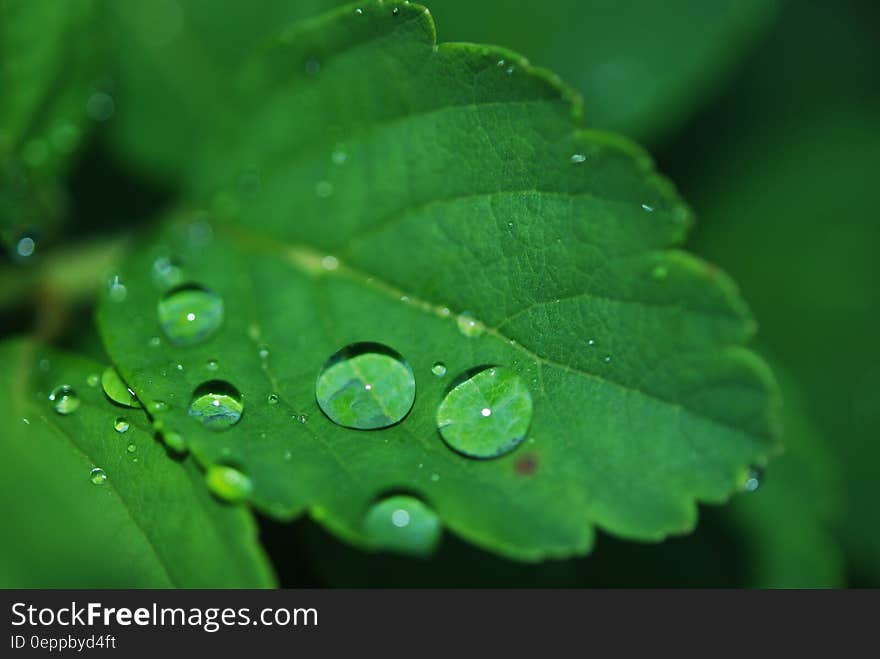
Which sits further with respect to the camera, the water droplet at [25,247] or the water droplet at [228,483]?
the water droplet at [25,247]

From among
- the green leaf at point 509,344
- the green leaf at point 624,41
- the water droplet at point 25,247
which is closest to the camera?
the green leaf at point 509,344

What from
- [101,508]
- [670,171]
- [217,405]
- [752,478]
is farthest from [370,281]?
[670,171]

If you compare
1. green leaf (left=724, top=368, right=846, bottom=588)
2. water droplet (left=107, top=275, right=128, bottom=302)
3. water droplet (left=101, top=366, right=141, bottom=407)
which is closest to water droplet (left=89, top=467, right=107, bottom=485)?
water droplet (left=101, top=366, right=141, bottom=407)

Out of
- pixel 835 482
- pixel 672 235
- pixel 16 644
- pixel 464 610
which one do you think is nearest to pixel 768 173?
pixel 835 482

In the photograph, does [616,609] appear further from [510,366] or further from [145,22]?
[145,22]

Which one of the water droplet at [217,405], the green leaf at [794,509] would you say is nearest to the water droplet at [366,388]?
the water droplet at [217,405]

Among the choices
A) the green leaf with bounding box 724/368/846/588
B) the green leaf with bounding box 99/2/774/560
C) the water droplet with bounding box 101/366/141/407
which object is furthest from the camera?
the green leaf with bounding box 724/368/846/588

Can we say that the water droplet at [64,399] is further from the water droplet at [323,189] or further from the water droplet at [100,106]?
the water droplet at [100,106]

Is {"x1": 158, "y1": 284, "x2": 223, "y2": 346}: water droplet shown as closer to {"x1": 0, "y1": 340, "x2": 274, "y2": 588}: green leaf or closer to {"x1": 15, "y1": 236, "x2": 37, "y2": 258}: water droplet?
{"x1": 0, "y1": 340, "x2": 274, "y2": 588}: green leaf
